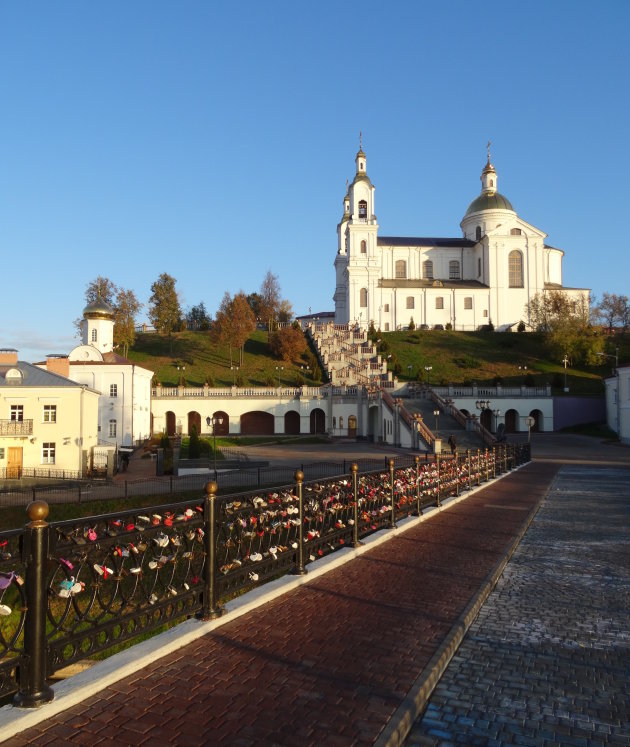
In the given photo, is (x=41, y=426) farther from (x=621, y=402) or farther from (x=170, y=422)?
(x=621, y=402)

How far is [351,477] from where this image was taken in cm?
1002

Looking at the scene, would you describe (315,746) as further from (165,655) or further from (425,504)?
(425,504)

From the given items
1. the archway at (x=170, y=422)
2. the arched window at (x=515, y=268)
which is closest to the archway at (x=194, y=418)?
the archway at (x=170, y=422)

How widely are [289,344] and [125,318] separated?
19.4 meters

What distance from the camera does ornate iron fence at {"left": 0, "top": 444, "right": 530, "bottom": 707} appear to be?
424 centimetres

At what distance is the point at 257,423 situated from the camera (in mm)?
56031

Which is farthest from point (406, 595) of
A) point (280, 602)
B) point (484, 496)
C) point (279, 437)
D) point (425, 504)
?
point (279, 437)

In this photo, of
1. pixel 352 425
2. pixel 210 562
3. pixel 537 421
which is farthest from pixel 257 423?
pixel 210 562

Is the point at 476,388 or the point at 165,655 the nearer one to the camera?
the point at 165,655

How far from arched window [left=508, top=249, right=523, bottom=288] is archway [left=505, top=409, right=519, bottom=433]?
34106mm

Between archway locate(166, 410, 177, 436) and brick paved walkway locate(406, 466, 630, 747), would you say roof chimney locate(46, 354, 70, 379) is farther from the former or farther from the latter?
brick paved walkway locate(406, 466, 630, 747)

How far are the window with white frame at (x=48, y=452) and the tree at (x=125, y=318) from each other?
34.9 m

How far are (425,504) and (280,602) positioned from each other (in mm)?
8355

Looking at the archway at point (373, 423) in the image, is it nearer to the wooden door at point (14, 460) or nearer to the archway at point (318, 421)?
the archway at point (318, 421)
